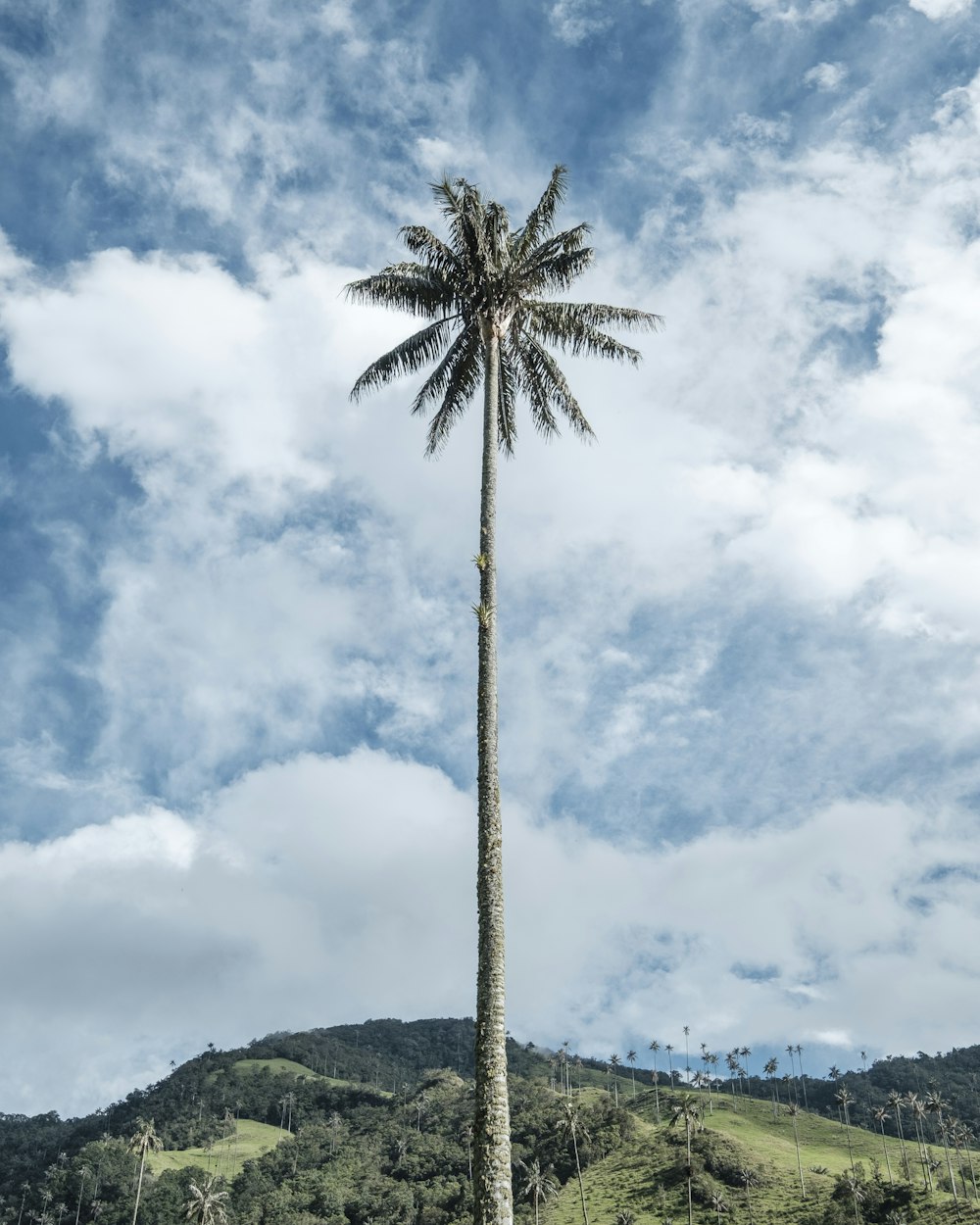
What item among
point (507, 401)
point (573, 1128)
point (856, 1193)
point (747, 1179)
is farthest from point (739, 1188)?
point (507, 401)

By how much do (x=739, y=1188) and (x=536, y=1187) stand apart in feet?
86.9

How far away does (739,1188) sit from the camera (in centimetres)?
12300

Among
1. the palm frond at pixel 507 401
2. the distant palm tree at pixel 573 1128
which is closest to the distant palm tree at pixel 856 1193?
the distant palm tree at pixel 573 1128

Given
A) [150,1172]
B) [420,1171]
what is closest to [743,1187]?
[420,1171]

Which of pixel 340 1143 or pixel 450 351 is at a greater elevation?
pixel 450 351

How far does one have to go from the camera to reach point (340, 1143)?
612 ft

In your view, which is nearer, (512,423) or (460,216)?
(460,216)

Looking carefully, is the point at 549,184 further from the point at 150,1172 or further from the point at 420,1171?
the point at 150,1172

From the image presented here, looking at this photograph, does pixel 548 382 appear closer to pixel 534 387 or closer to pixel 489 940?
pixel 534 387

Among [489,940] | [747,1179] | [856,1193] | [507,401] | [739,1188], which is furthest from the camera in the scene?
[747,1179]

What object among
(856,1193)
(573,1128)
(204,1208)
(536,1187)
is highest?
(573,1128)

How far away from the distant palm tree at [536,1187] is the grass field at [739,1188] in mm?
2088

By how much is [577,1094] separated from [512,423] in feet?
644

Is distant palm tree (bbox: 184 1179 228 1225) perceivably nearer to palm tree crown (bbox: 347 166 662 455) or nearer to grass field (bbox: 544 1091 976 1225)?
grass field (bbox: 544 1091 976 1225)
